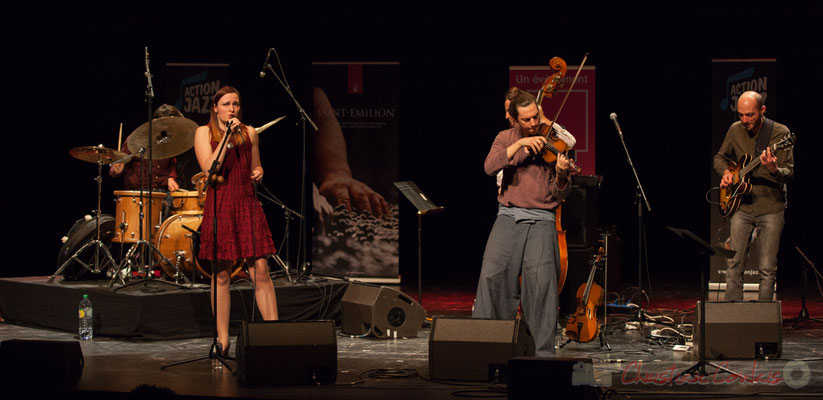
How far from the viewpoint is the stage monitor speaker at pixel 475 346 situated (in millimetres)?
4535

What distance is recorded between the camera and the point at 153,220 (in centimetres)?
773

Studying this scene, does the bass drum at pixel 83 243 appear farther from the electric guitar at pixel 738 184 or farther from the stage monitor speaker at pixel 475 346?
the electric guitar at pixel 738 184

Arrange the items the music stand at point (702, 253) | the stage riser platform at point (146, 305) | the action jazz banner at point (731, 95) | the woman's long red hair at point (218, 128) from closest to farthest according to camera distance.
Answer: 1. the music stand at point (702, 253)
2. the woman's long red hair at point (218, 128)
3. the stage riser platform at point (146, 305)
4. the action jazz banner at point (731, 95)

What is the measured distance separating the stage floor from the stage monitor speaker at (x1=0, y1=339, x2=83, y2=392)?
0.15 m

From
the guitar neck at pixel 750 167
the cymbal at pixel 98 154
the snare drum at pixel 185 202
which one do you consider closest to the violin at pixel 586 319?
the guitar neck at pixel 750 167

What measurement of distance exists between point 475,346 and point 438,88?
710 cm

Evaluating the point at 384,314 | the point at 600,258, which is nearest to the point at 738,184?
the point at 600,258

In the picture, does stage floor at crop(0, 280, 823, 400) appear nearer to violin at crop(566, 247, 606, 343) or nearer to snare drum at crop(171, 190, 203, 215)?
violin at crop(566, 247, 606, 343)

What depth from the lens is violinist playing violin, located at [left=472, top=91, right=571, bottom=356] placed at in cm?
485

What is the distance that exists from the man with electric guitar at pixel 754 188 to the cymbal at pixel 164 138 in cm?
412

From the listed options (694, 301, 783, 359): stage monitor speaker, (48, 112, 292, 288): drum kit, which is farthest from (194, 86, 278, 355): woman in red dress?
(694, 301, 783, 359): stage monitor speaker

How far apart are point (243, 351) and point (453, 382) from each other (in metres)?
1.11

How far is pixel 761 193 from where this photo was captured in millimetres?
6367

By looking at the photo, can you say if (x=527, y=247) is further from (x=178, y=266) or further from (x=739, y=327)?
(x=178, y=266)
